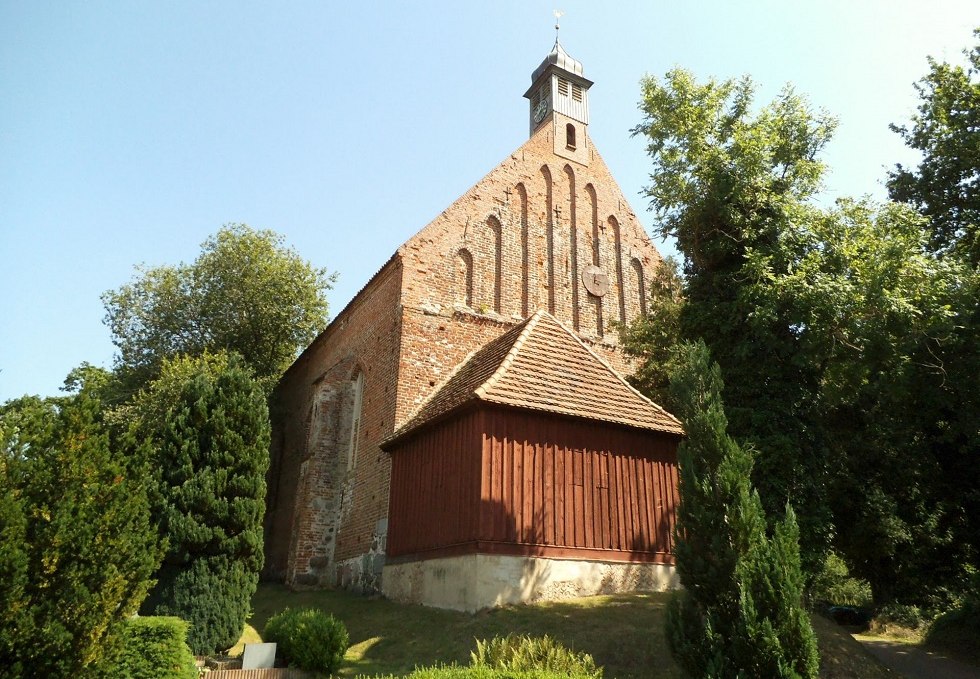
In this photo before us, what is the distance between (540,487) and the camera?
12891 mm

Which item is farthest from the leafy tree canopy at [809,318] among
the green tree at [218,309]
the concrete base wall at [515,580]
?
the green tree at [218,309]

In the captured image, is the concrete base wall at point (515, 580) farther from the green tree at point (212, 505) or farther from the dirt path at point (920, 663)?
the dirt path at point (920, 663)

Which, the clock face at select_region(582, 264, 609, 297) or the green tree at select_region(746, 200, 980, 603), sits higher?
the clock face at select_region(582, 264, 609, 297)

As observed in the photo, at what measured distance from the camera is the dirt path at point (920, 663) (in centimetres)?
1353

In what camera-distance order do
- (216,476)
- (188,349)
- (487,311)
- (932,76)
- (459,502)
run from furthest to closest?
(188,349)
(487,311)
(932,76)
(459,502)
(216,476)

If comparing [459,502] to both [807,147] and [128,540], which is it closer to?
[128,540]

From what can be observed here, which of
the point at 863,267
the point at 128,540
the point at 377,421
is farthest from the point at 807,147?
the point at 128,540

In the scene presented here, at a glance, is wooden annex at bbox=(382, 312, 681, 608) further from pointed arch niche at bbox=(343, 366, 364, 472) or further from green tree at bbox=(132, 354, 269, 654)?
pointed arch niche at bbox=(343, 366, 364, 472)

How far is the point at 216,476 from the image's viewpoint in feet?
39.4

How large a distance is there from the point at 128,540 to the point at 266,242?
24.4 metres

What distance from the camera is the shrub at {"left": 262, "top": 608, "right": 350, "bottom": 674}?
999 centimetres

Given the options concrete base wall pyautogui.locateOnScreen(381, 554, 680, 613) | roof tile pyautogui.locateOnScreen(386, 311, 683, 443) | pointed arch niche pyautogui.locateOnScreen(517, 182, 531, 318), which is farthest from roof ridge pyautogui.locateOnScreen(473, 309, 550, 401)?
pointed arch niche pyautogui.locateOnScreen(517, 182, 531, 318)

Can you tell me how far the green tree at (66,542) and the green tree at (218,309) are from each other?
67.3 feet

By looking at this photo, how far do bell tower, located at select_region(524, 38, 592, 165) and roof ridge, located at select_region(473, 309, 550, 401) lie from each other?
9527mm
